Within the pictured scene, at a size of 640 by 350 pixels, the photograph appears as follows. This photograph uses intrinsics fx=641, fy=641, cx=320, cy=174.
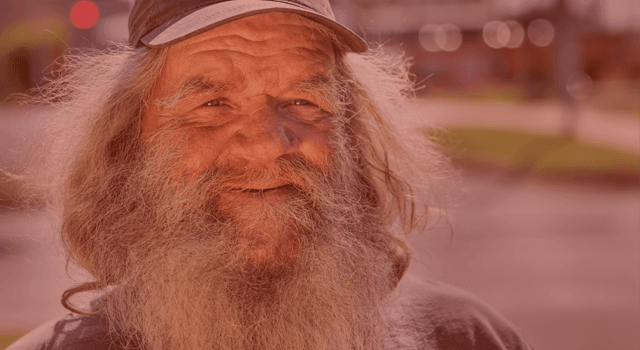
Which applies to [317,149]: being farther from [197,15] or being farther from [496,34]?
[496,34]

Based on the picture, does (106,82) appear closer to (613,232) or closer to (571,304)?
(571,304)

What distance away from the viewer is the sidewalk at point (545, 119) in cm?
1578

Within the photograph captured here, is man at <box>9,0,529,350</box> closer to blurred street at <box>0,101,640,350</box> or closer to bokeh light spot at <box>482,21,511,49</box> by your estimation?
blurred street at <box>0,101,640,350</box>

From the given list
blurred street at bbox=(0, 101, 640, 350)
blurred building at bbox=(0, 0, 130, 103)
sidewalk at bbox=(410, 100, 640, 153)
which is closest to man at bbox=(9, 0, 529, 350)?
blurred street at bbox=(0, 101, 640, 350)

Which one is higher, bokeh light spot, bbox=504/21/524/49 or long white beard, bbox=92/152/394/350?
long white beard, bbox=92/152/394/350

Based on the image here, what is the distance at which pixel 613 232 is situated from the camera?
834 centimetres

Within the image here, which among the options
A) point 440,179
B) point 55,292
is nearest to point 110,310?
point 440,179

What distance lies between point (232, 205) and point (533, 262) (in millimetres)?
6141

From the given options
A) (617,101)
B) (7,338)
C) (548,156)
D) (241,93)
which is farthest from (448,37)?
(241,93)

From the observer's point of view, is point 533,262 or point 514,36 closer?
point 533,262

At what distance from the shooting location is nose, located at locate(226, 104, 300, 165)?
163 centimetres

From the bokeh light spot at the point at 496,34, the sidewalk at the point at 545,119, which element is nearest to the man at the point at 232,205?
the sidewalk at the point at 545,119

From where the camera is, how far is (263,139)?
1.65m
